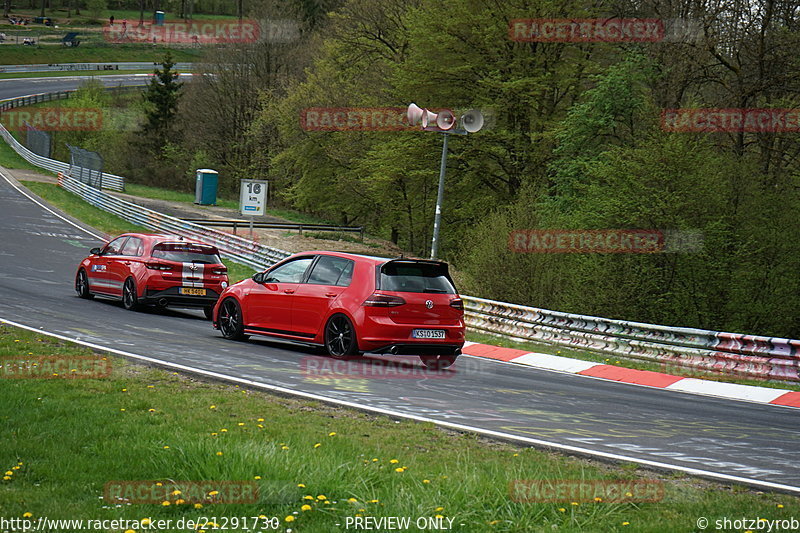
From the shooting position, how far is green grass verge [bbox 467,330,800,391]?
15180 mm

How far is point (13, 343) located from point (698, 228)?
59.7 ft

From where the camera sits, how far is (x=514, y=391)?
1155 centimetres

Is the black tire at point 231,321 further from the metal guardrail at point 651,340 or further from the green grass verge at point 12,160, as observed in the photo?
the green grass verge at point 12,160

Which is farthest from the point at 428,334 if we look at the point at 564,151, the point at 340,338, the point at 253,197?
the point at 564,151

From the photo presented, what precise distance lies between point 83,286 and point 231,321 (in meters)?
6.55

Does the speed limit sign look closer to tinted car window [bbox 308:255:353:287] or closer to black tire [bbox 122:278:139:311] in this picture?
black tire [bbox 122:278:139:311]

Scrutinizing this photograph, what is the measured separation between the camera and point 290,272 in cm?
1458

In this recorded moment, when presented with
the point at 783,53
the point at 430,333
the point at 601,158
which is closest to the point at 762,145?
the point at 783,53

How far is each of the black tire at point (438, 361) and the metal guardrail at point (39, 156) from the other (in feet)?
138

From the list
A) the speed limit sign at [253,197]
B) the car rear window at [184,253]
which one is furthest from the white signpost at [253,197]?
the car rear window at [184,253]

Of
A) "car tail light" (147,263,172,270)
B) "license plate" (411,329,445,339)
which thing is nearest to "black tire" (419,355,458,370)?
"license plate" (411,329,445,339)

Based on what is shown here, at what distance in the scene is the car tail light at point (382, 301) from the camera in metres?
13.1

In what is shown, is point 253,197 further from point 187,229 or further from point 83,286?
point 83,286

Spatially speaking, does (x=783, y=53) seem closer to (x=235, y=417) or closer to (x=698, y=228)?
(x=698, y=228)
